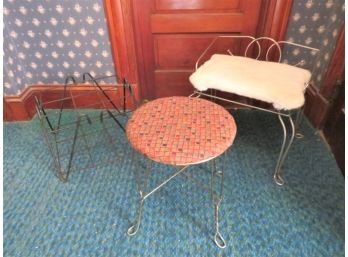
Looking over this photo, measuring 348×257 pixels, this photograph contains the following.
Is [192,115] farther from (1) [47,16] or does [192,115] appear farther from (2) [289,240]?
(1) [47,16]

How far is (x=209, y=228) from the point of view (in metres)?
1.12

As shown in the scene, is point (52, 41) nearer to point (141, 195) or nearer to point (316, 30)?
point (141, 195)

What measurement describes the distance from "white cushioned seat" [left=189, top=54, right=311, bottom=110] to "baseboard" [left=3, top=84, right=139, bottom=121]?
2.56 ft

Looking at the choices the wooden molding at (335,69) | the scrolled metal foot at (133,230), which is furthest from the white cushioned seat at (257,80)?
the scrolled metal foot at (133,230)

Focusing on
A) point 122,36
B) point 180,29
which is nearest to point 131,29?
point 122,36

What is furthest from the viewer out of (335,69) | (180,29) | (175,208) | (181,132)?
(180,29)

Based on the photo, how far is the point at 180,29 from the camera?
1.64m

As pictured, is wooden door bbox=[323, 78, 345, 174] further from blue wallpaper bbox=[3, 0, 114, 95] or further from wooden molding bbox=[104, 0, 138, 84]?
blue wallpaper bbox=[3, 0, 114, 95]

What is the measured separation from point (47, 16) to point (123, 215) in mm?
1283

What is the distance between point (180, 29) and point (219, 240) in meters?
1.26

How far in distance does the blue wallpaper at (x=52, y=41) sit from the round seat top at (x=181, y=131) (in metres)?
0.81

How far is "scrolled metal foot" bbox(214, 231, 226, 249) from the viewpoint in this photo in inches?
41.8

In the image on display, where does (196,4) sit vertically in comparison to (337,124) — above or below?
above

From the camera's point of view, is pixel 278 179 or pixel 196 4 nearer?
pixel 278 179
